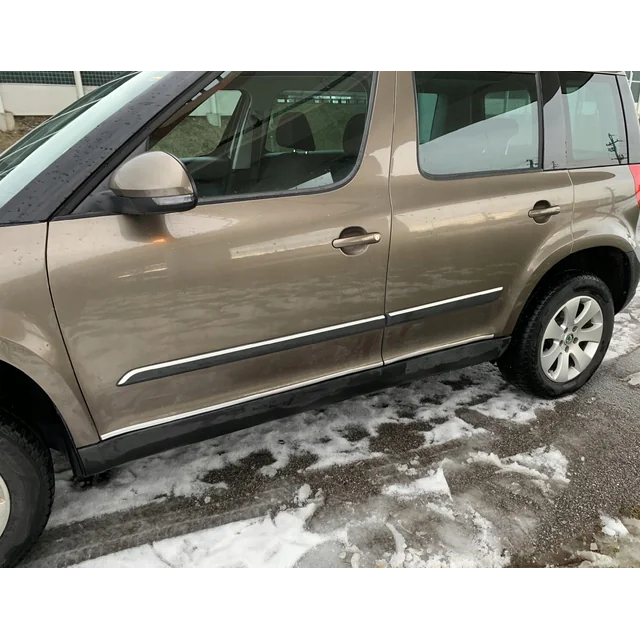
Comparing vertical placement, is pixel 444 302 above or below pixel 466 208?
below

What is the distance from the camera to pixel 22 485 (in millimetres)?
1601

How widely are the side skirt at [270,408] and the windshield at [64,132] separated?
87 centimetres

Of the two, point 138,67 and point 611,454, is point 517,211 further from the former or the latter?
point 138,67

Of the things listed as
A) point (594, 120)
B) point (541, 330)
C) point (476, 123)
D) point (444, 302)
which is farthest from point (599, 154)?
point (444, 302)

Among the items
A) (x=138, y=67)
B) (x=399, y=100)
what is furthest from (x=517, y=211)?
(x=138, y=67)

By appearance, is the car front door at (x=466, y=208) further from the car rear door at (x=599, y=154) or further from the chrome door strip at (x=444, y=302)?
the car rear door at (x=599, y=154)

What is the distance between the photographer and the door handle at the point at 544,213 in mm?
2281

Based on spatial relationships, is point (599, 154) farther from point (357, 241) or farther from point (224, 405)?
point (224, 405)

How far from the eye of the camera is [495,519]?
6.44 feet

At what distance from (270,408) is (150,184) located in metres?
0.96

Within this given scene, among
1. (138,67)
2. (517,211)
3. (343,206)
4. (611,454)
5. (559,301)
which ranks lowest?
(611,454)

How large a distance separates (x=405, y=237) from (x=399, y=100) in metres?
0.52

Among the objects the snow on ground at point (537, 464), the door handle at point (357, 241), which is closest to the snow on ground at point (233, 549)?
the snow on ground at point (537, 464)

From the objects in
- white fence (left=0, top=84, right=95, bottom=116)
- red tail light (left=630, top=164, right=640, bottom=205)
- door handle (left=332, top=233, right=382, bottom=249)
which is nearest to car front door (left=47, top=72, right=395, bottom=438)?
door handle (left=332, top=233, right=382, bottom=249)
